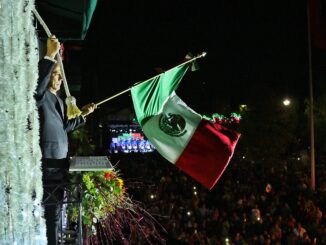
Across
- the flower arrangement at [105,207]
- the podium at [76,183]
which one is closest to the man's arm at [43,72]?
the podium at [76,183]

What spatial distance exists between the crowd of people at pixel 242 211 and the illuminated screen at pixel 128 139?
28406 millimetres

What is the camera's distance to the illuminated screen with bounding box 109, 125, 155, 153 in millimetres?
49844

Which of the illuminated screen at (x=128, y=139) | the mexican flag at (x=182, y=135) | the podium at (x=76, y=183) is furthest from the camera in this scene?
the illuminated screen at (x=128, y=139)

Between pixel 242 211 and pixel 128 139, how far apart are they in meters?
35.8

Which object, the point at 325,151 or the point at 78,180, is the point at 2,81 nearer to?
the point at 78,180

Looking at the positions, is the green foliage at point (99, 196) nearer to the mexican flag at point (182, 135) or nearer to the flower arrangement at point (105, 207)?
the flower arrangement at point (105, 207)

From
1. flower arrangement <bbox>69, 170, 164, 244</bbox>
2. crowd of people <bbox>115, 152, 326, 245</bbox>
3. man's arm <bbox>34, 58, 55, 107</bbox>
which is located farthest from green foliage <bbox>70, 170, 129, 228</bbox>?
crowd of people <bbox>115, 152, 326, 245</bbox>

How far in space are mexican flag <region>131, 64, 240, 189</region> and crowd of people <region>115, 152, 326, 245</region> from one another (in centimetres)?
477

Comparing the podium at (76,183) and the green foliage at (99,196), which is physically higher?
the podium at (76,183)

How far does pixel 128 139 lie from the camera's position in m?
51.3

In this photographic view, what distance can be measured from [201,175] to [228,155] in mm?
433

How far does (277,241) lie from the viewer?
1274cm

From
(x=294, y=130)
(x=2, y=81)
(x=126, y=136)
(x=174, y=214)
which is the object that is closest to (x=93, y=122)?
(x=174, y=214)

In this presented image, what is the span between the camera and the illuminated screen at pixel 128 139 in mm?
49844
